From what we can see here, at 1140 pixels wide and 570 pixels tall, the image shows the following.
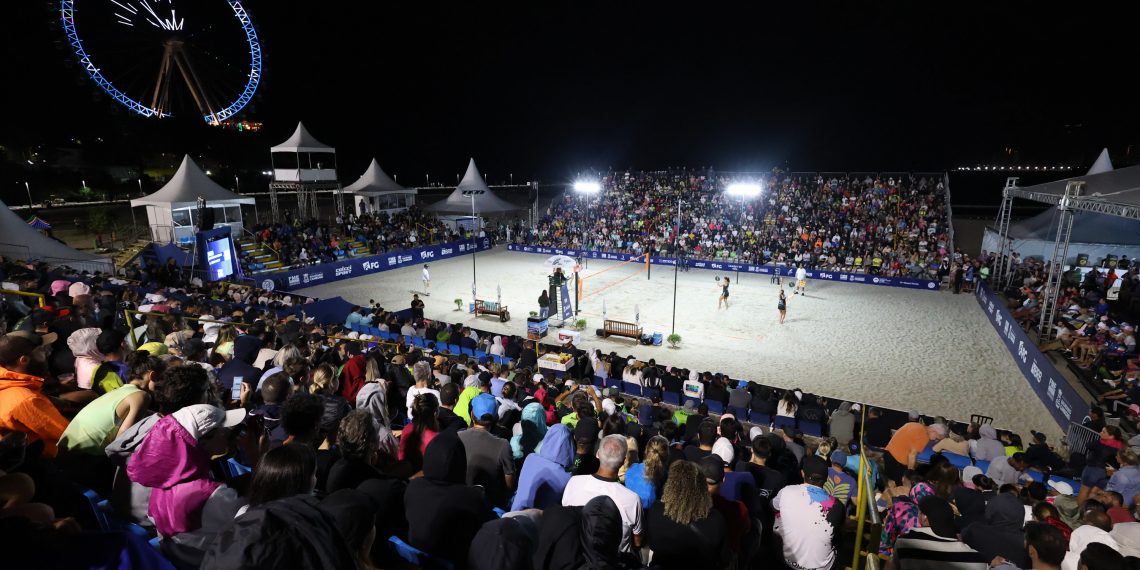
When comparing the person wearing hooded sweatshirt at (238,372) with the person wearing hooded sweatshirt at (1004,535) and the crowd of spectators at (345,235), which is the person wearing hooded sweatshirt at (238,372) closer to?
the person wearing hooded sweatshirt at (1004,535)

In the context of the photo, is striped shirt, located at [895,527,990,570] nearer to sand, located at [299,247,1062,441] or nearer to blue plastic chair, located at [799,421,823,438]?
blue plastic chair, located at [799,421,823,438]

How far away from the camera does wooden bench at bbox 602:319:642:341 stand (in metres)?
18.0

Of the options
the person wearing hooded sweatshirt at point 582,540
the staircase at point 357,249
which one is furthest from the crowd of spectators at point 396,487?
the staircase at point 357,249

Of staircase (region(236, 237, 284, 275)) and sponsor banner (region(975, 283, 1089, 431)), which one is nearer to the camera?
sponsor banner (region(975, 283, 1089, 431))

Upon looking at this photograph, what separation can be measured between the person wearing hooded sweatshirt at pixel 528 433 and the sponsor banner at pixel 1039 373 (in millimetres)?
11553

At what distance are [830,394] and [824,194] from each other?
84.9 ft

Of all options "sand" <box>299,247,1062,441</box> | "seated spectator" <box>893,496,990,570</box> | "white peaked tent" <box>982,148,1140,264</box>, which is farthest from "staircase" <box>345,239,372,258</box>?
"white peaked tent" <box>982,148,1140,264</box>

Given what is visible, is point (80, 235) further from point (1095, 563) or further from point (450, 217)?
point (1095, 563)

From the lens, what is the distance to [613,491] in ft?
12.0

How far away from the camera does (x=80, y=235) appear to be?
109 ft

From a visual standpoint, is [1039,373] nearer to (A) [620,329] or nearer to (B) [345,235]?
(A) [620,329]

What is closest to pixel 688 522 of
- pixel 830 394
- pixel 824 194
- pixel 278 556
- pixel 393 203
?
pixel 278 556

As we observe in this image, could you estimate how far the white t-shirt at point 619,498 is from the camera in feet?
11.8

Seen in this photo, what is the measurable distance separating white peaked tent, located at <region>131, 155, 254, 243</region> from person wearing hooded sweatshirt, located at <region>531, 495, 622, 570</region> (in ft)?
98.6
